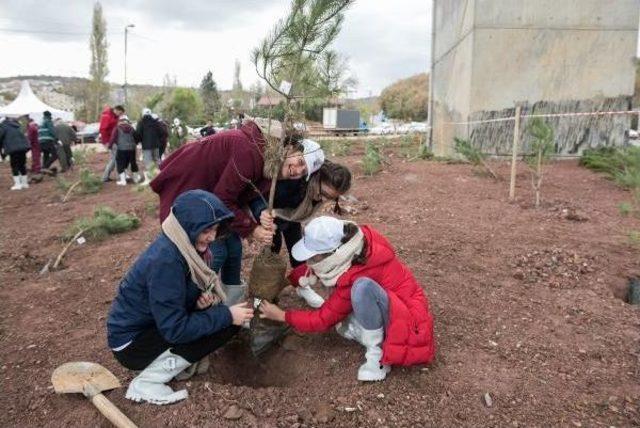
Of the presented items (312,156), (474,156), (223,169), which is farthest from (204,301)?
(474,156)

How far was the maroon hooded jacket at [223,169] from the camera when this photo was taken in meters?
2.64

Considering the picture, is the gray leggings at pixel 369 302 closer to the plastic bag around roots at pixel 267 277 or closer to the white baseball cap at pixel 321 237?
the white baseball cap at pixel 321 237

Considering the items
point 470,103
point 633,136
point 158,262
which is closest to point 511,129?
point 470,103

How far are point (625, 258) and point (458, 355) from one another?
2406 mm

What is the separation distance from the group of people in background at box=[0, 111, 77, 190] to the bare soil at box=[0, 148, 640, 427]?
4.51 m

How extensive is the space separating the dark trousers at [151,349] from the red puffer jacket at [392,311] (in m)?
0.47

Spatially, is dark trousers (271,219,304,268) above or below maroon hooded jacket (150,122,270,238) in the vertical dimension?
below

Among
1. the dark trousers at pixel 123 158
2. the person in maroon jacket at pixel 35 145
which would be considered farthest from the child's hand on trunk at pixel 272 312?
the person in maroon jacket at pixel 35 145

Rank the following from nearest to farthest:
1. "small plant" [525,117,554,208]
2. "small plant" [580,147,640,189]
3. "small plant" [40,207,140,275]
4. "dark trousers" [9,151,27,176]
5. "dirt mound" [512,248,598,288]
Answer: "dirt mound" [512,248,598,288] → "small plant" [40,207,140,275] → "small plant" [525,117,554,208] → "small plant" [580,147,640,189] → "dark trousers" [9,151,27,176]

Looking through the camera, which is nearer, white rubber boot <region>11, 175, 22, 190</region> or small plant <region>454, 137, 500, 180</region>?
small plant <region>454, 137, 500, 180</region>

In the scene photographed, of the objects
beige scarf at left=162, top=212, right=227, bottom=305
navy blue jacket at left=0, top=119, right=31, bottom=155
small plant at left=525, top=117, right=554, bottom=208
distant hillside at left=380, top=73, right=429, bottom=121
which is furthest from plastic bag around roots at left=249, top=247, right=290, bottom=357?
distant hillside at left=380, top=73, right=429, bottom=121

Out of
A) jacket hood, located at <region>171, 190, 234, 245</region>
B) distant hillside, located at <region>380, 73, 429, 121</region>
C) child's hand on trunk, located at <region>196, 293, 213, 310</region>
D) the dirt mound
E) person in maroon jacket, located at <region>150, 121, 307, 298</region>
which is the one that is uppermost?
distant hillside, located at <region>380, 73, 429, 121</region>

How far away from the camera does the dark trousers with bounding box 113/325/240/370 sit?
2299mm

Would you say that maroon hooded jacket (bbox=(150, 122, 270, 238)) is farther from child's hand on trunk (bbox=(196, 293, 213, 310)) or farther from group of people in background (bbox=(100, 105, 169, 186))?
group of people in background (bbox=(100, 105, 169, 186))
